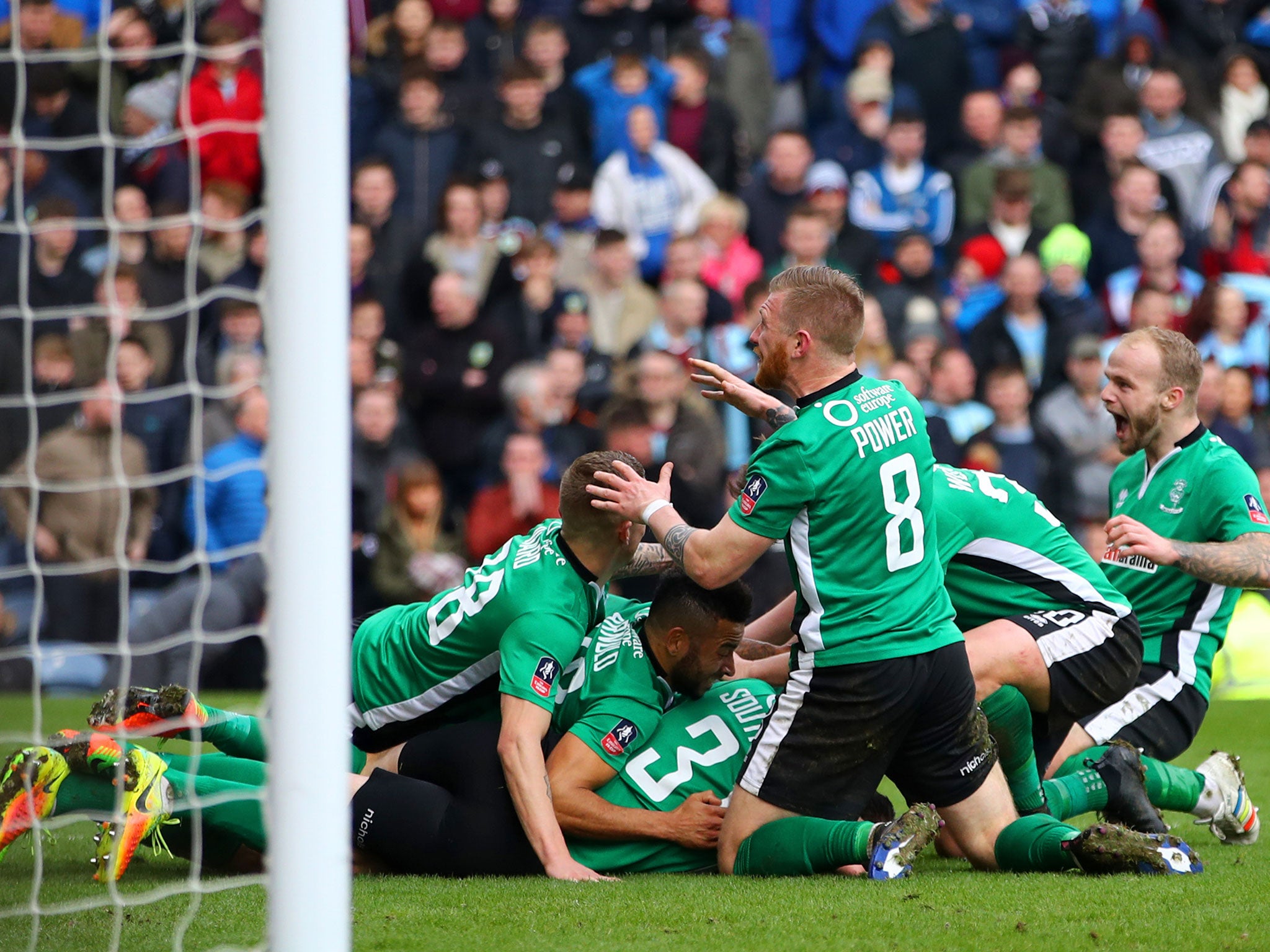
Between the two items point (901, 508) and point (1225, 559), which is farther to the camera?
point (1225, 559)

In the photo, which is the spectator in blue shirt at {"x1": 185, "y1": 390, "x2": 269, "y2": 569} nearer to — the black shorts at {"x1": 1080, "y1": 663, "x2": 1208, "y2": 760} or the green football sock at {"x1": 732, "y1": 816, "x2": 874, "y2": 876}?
the green football sock at {"x1": 732, "y1": 816, "x2": 874, "y2": 876}

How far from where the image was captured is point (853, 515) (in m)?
4.46

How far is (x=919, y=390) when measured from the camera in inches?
400

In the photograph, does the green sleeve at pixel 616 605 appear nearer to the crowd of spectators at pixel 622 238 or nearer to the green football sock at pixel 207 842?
the green football sock at pixel 207 842

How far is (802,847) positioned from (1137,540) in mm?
1467

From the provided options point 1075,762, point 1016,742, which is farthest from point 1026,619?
point 1075,762

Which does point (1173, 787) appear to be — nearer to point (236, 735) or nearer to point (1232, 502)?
point (1232, 502)

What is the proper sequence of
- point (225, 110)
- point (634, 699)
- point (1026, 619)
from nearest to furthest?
point (634, 699) < point (1026, 619) < point (225, 110)

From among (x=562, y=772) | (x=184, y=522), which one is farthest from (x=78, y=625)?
(x=562, y=772)

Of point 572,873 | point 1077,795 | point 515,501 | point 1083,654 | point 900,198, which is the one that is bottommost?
point 572,873

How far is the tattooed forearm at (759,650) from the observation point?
5598 millimetres

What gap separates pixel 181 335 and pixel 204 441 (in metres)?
0.71

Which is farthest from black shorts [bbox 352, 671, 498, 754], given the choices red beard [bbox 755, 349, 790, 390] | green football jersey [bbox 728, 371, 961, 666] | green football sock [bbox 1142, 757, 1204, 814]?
green football sock [bbox 1142, 757, 1204, 814]

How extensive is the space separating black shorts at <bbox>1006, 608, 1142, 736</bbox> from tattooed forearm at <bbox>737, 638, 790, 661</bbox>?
872 millimetres
